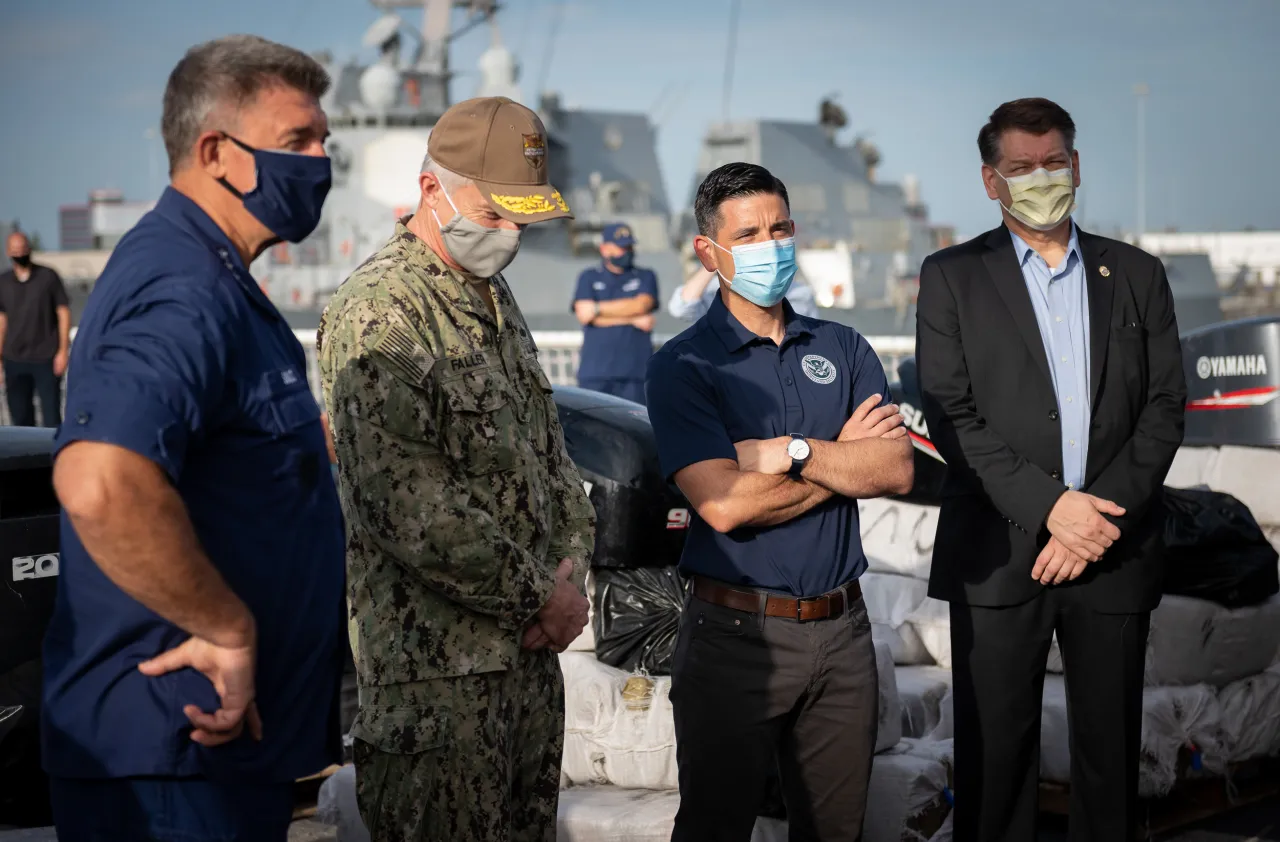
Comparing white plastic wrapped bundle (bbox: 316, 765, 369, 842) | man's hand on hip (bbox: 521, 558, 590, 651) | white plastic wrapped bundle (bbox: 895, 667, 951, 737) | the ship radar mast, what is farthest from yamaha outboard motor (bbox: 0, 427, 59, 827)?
the ship radar mast

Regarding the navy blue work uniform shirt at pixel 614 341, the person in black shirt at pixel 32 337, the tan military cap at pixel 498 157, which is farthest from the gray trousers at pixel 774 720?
the person in black shirt at pixel 32 337

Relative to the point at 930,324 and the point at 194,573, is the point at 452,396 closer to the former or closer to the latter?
the point at 194,573

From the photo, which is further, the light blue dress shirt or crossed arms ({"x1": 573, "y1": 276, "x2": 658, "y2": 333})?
crossed arms ({"x1": 573, "y1": 276, "x2": 658, "y2": 333})

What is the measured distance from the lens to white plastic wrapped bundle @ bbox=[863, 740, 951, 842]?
366 centimetres

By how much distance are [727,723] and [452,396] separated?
1.04m

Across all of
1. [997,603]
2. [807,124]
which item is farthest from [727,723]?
[807,124]

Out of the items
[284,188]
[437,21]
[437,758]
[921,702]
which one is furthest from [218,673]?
[437,21]

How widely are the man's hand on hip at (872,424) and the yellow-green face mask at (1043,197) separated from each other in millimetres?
727

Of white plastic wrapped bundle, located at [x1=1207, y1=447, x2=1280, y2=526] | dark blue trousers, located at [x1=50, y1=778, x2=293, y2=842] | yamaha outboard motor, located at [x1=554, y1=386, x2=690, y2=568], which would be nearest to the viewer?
dark blue trousers, located at [x1=50, y1=778, x2=293, y2=842]

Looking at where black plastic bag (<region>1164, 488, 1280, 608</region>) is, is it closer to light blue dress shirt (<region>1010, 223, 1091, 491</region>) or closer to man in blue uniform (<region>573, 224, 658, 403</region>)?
light blue dress shirt (<region>1010, 223, 1091, 491</region>)

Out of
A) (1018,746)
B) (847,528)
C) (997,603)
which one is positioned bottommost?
(1018,746)

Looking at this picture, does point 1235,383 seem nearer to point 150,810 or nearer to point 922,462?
point 922,462

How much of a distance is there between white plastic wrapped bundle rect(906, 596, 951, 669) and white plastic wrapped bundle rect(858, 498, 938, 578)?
487 millimetres

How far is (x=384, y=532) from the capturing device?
2.32m
